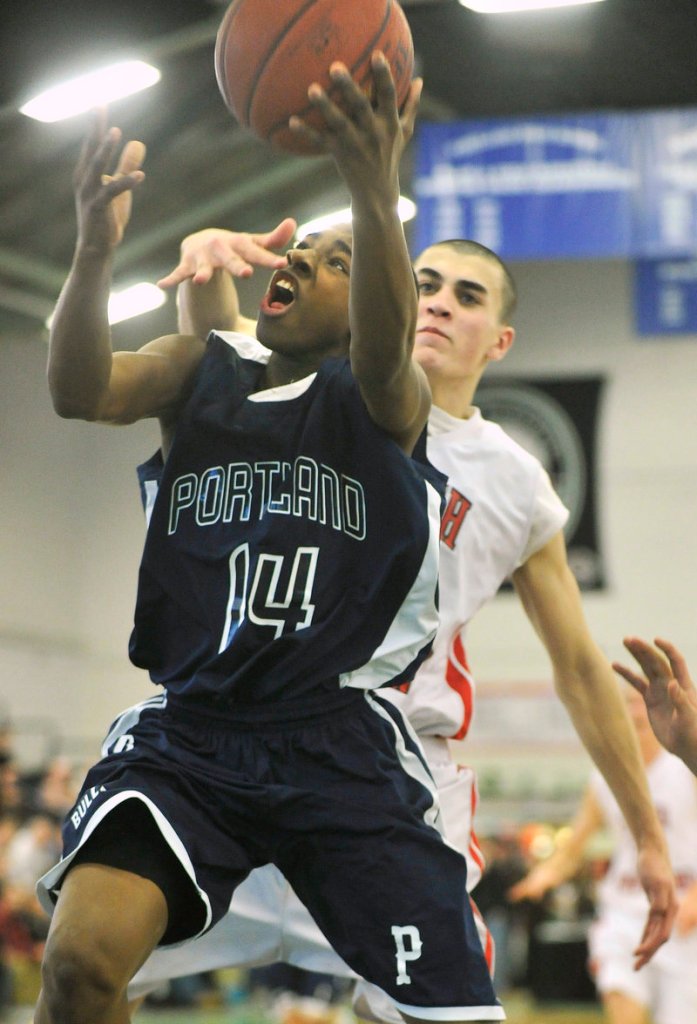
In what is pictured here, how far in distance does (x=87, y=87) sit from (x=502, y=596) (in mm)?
9180

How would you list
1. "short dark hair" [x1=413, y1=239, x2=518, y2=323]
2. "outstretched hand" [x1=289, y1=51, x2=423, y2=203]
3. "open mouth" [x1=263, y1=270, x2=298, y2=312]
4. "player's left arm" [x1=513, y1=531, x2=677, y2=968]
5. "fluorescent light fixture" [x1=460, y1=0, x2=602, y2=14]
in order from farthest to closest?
"fluorescent light fixture" [x1=460, y1=0, x2=602, y2=14]
"short dark hair" [x1=413, y1=239, x2=518, y2=323]
"player's left arm" [x1=513, y1=531, x2=677, y2=968]
"open mouth" [x1=263, y1=270, x2=298, y2=312]
"outstretched hand" [x1=289, y1=51, x2=423, y2=203]

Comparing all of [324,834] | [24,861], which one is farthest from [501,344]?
[24,861]

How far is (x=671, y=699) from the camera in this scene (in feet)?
11.1

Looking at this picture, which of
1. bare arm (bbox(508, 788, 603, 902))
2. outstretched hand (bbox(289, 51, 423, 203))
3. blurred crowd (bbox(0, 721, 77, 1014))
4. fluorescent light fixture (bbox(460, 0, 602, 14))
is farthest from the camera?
blurred crowd (bbox(0, 721, 77, 1014))

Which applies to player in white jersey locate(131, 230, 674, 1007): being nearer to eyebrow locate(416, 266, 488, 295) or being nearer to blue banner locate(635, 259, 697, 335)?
eyebrow locate(416, 266, 488, 295)

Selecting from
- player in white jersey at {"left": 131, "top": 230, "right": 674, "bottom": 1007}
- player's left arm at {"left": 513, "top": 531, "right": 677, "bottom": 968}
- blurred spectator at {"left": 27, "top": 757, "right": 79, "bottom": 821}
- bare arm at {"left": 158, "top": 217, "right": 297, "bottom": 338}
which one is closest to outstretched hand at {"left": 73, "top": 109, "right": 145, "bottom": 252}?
bare arm at {"left": 158, "top": 217, "right": 297, "bottom": 338}

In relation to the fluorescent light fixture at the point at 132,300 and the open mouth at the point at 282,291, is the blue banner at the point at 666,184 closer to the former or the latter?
the open mouth at the point at 282,291

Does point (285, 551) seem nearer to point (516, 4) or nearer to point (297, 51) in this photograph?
point (297, 51)

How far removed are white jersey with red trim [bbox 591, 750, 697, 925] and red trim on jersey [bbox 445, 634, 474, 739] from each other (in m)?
3.16

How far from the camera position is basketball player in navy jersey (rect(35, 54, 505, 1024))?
9.26 feet

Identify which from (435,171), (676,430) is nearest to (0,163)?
(435,171)

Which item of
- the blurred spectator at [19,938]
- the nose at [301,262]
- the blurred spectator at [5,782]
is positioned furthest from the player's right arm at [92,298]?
the blurred spectator at [19,938]

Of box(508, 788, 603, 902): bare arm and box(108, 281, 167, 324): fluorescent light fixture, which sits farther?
box(108, 281, 167, 324): fluorescent light fixture

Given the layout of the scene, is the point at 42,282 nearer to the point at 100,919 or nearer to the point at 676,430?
the point at 676,430
